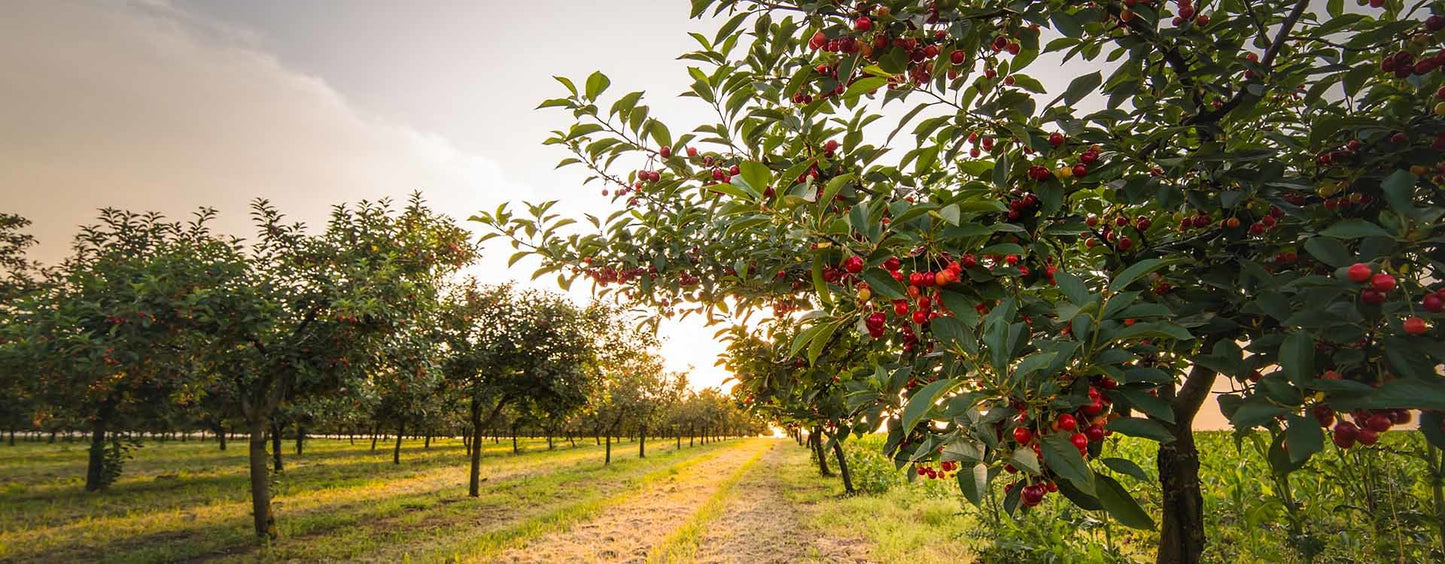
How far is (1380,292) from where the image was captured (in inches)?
49.1

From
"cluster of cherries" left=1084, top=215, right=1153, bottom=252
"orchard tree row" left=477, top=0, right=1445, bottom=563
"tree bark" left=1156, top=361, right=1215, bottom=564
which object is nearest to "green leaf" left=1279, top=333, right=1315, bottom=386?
"orchard tree row" left=477, top=0, right=1445, bottom=563

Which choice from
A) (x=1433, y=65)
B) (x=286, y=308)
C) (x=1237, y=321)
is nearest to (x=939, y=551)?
(x=1237, y=321)

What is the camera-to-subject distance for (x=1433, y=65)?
1681 mm

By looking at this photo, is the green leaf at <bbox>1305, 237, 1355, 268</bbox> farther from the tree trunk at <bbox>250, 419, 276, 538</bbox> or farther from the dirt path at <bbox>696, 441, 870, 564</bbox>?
the tree trunk at <bbox>250, 419, 276, 538</bbox>

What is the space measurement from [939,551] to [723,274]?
6.18 meters

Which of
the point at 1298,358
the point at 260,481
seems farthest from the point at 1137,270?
the point at 260,481

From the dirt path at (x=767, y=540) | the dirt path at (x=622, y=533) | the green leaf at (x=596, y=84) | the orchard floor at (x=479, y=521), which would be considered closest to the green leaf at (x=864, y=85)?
the green leaf at (x=596, y=84)

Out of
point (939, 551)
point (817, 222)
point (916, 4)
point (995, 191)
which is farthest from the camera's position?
point (939, 551)

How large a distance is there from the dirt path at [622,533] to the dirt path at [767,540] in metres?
0.88

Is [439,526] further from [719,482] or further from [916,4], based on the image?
[916,4]

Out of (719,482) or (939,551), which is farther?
(719,482)

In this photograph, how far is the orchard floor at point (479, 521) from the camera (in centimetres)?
780

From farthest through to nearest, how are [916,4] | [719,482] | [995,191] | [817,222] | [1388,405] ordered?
1. [719,482]
2. [995,191]
3. [916,4]
4. [817,222]
5. [1388,405]

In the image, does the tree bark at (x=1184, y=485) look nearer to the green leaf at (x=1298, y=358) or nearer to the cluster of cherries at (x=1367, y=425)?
the cluster of cherries at (x=1367, y=425)
